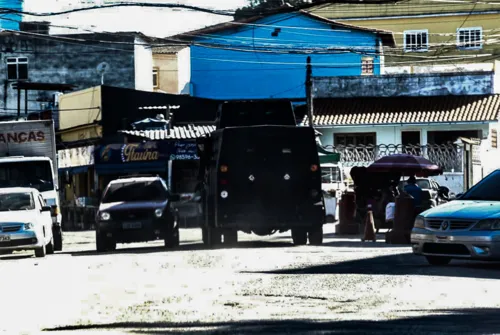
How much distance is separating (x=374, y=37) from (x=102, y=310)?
6019cm

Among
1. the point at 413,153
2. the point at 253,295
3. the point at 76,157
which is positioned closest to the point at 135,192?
the point at 253,295

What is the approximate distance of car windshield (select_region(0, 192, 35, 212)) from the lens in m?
28.8

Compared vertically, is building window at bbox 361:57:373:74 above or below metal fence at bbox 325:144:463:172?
above

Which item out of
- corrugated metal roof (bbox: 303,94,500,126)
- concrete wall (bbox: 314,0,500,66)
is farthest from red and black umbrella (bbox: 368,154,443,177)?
concrete wall (bbox: 314,0,500,66)

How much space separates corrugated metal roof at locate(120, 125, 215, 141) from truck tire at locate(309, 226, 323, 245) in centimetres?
2622

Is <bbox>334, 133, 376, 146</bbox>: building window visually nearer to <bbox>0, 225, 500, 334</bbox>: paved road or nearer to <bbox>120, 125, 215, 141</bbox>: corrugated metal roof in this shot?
<bbox>120, 125, 215, 141</bbox>: corrugated metal roof

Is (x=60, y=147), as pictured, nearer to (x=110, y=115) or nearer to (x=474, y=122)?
(x=110, y=115)

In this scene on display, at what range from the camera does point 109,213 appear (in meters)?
29.2

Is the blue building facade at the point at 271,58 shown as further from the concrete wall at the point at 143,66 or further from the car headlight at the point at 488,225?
the car headlight at the point at 488,225

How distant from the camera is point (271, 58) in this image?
72.1 m

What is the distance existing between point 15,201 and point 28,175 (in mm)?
3466

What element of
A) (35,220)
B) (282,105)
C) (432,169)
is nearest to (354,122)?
(432,169)

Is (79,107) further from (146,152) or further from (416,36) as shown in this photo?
(416,36)

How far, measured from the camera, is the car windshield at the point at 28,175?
32188 millimetres
